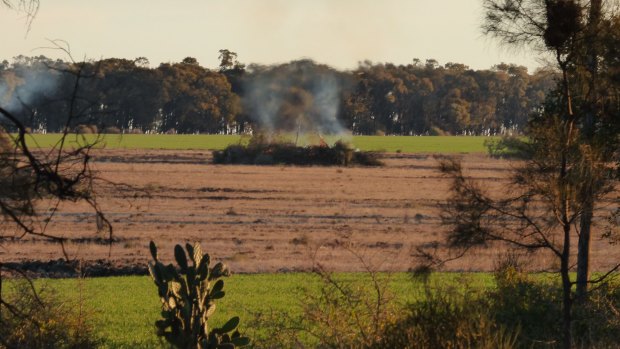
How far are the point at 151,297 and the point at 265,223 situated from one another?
45.8ft

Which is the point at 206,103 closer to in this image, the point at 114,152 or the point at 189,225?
the point at 114,152

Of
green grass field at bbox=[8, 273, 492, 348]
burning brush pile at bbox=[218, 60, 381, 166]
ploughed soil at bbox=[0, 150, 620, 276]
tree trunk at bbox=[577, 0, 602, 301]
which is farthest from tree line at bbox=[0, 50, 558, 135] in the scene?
tree trunk at bbox=[577, 0, 602, 301]

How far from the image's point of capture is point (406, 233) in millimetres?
31172

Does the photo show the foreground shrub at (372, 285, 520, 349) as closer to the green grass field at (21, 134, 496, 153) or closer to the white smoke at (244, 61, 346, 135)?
the white smoke at (244, 61, 346, 135)

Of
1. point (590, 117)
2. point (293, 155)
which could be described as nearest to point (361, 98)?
point (293, 155)

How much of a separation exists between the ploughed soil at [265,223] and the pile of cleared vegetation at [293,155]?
294 inches

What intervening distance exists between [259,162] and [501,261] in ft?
178

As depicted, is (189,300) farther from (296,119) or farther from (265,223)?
(296,119)

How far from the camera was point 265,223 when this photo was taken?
33.8 metres

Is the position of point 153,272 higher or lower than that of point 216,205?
higher

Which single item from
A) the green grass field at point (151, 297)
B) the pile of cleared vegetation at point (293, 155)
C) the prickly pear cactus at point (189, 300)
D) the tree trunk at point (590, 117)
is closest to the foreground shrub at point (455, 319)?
the tree trunk at point (590, 117)

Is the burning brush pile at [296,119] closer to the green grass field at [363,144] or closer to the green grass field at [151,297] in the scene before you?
the green grass field at [363,144]

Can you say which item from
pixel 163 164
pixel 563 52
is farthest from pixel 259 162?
pixel 563 52

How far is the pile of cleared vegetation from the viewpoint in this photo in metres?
69.8
